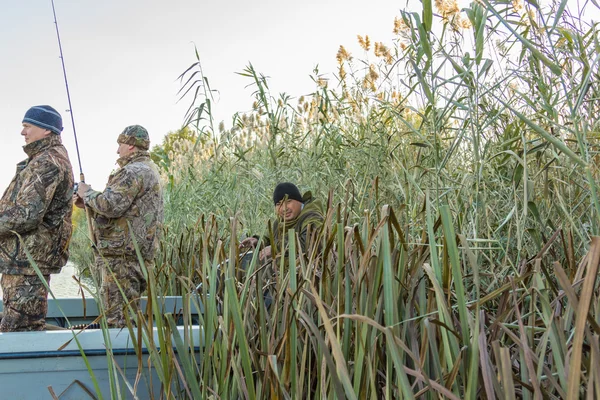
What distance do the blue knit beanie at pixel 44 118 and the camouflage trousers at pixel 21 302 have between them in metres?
0.84

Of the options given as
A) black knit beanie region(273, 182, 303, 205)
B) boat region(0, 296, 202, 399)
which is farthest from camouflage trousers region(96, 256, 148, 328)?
boat region(0, 296, 202, 399)

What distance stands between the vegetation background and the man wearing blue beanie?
84 cm

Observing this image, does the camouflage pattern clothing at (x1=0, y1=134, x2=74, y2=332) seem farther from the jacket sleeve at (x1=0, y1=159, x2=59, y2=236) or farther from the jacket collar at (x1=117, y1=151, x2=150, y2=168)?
the jacket collar at (x1=117, y1=151, x2=150, y2=168)

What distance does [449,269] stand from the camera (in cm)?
170

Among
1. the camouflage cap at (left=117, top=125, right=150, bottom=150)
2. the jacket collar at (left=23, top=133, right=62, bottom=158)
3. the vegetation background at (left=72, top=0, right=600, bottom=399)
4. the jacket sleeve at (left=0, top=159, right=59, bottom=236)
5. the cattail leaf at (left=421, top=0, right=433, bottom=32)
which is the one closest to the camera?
the vegetation background at (left=72, top=0, right=600, bottom=399)

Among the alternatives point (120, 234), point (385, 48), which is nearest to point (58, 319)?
point (120, 234)

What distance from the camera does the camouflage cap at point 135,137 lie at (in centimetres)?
418

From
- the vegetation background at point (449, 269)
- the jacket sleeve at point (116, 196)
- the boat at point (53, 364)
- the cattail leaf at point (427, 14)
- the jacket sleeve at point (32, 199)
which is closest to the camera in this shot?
the vegetation background at point (449, 269)

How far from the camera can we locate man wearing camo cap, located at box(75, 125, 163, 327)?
3934 millimetres

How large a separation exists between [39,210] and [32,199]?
0.07m

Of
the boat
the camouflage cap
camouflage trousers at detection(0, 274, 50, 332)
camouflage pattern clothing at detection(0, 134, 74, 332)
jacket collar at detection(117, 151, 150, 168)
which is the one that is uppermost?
the camouflage cap

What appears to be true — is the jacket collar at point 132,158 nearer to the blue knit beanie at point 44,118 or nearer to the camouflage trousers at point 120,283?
the blue knit beanie at point 44,118

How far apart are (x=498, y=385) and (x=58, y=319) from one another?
370cm

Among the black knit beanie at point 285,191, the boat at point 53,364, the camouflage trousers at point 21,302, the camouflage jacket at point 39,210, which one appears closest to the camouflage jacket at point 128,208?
the camouflage jacket at point 39,210
